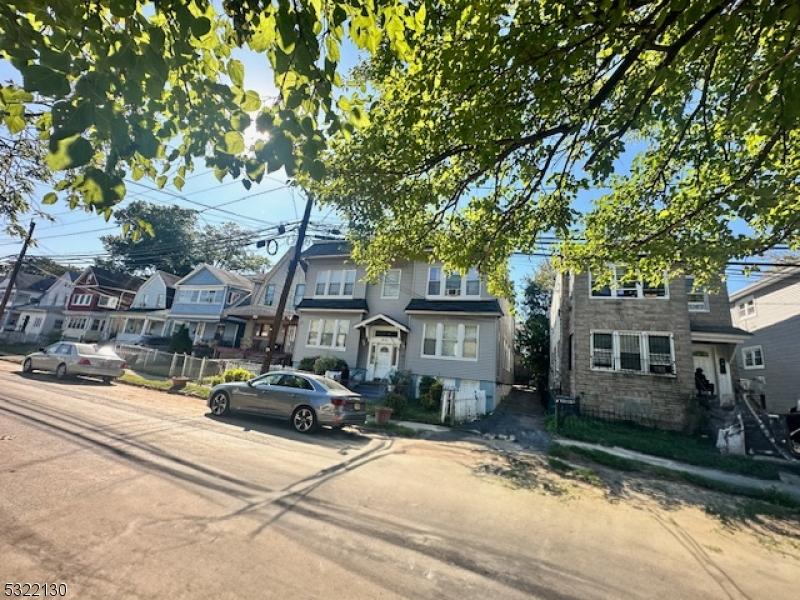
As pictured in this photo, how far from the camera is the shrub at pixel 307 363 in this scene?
2006 cm

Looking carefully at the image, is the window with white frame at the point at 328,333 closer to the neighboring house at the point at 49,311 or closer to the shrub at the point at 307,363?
the shrub at the point at 307,363

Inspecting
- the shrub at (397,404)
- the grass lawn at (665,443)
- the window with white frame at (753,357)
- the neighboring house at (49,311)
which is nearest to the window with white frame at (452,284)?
the shrub at (397,404)

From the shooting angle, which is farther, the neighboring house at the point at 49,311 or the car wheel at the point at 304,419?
the neighboring house at the point at 49,311

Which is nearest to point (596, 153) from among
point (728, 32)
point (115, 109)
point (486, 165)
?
point (486, 165)

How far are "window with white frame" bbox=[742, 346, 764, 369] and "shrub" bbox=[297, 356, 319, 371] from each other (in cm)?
2617

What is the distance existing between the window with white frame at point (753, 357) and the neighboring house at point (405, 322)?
15.3 m

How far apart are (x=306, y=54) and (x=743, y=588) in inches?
249

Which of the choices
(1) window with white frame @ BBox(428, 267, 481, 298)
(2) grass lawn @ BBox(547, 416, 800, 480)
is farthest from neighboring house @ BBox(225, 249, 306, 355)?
(2) grass lawn @ BBox(547, 416, 800, 480)

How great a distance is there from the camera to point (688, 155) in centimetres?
661

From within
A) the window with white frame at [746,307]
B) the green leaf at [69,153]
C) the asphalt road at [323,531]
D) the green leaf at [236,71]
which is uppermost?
the window with white frame at [746,307]

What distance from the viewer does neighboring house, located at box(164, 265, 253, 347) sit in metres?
29.9

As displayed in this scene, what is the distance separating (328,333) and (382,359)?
3.90 metres

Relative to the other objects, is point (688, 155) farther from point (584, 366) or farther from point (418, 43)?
point (584, 366)

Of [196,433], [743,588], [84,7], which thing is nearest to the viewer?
[84,7]
